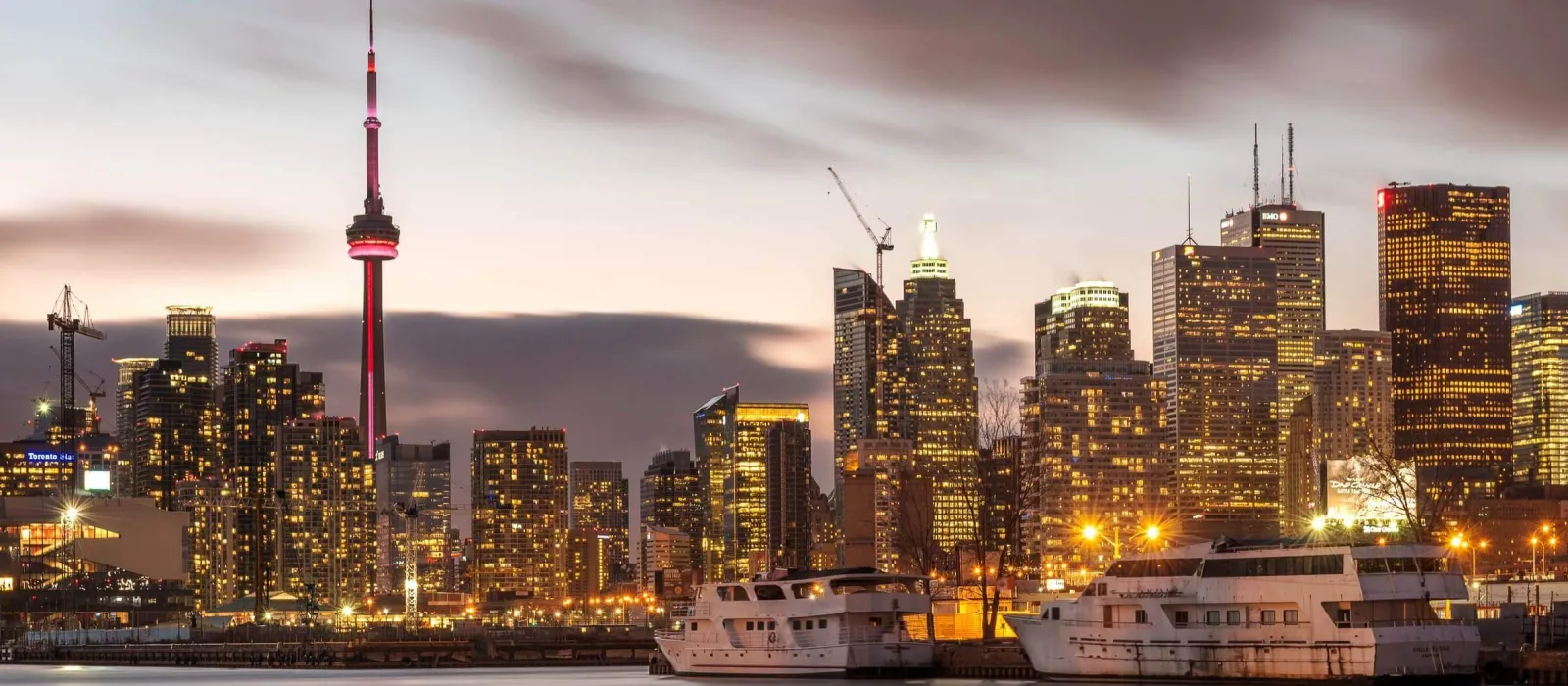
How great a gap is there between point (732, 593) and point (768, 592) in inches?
120

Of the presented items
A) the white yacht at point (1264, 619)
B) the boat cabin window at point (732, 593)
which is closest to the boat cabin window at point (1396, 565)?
the white yacht at point (1264, 619)

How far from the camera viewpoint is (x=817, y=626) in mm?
119000

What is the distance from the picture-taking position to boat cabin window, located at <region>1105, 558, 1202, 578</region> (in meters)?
105

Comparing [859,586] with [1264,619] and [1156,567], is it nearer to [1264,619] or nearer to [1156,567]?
[1156,567]

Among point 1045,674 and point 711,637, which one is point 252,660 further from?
point 1045,674

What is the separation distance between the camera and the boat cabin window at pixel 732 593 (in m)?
122

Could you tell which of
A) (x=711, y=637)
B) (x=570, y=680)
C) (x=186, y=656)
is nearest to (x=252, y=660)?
(x=186, y=656)

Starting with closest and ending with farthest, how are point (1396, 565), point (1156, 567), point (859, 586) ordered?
point (1396, 565), point (1156, 567), point (859, 586)

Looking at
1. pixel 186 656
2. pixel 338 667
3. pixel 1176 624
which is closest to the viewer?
pixel 1176 624

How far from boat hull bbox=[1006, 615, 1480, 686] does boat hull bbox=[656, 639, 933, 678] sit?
339 inches

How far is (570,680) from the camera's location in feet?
470

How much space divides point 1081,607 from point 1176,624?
573 centimetres

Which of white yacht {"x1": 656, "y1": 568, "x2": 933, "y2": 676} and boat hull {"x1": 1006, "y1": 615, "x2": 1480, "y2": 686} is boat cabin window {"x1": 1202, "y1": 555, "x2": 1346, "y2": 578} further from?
white yacht {"x1": 656, "y1": 568, "x2": 933, "y2": 676}

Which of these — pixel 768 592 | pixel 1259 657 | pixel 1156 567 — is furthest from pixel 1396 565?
pixel 768 592
